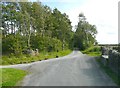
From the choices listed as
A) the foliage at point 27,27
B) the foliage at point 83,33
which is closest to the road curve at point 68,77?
the foliage at point 27,27

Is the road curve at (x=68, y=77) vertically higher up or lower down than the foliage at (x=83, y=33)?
lower down

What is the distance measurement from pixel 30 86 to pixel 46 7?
54652mm

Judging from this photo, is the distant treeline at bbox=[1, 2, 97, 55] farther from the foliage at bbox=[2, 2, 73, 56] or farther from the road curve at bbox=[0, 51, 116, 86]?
the road curve at bbox=[0, 51, 116, 86]

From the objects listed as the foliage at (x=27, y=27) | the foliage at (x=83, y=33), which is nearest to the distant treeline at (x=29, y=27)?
the foliage at (x=27, y=27)

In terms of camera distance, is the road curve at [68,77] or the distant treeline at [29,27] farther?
the distant treeline at [29,27]

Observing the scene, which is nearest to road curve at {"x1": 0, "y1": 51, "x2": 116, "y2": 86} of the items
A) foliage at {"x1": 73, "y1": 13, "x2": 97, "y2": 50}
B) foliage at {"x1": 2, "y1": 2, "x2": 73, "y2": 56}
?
foliage at {"x1": 2, "y1": 2, "x2": 73, "y2": 56}

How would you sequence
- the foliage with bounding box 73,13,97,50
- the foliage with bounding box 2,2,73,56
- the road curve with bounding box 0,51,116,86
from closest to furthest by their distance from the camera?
1. the road curve with bounding box 0,51,116,86
2. the foliage with bounding box 2,2,73,56
3. the foliage with bounding box 73,13,97,50

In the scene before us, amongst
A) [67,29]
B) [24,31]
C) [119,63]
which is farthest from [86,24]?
[119,63]

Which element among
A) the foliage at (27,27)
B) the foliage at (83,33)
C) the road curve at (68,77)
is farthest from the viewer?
the foliage at (83,33)

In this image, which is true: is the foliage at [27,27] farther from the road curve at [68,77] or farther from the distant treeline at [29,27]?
the road curve at [68,77]

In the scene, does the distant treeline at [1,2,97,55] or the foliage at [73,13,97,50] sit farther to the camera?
the foliage at [73,13,97,50]

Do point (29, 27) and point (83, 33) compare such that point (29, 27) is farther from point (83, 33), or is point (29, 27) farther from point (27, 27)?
point (83, 33)

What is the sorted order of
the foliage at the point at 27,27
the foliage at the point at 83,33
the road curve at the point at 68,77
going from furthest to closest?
the foliage at the point at 83,33, the foliage at the point at 27,27, the road curve at the point at 68,77

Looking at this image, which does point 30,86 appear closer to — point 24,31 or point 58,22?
point 24,31
